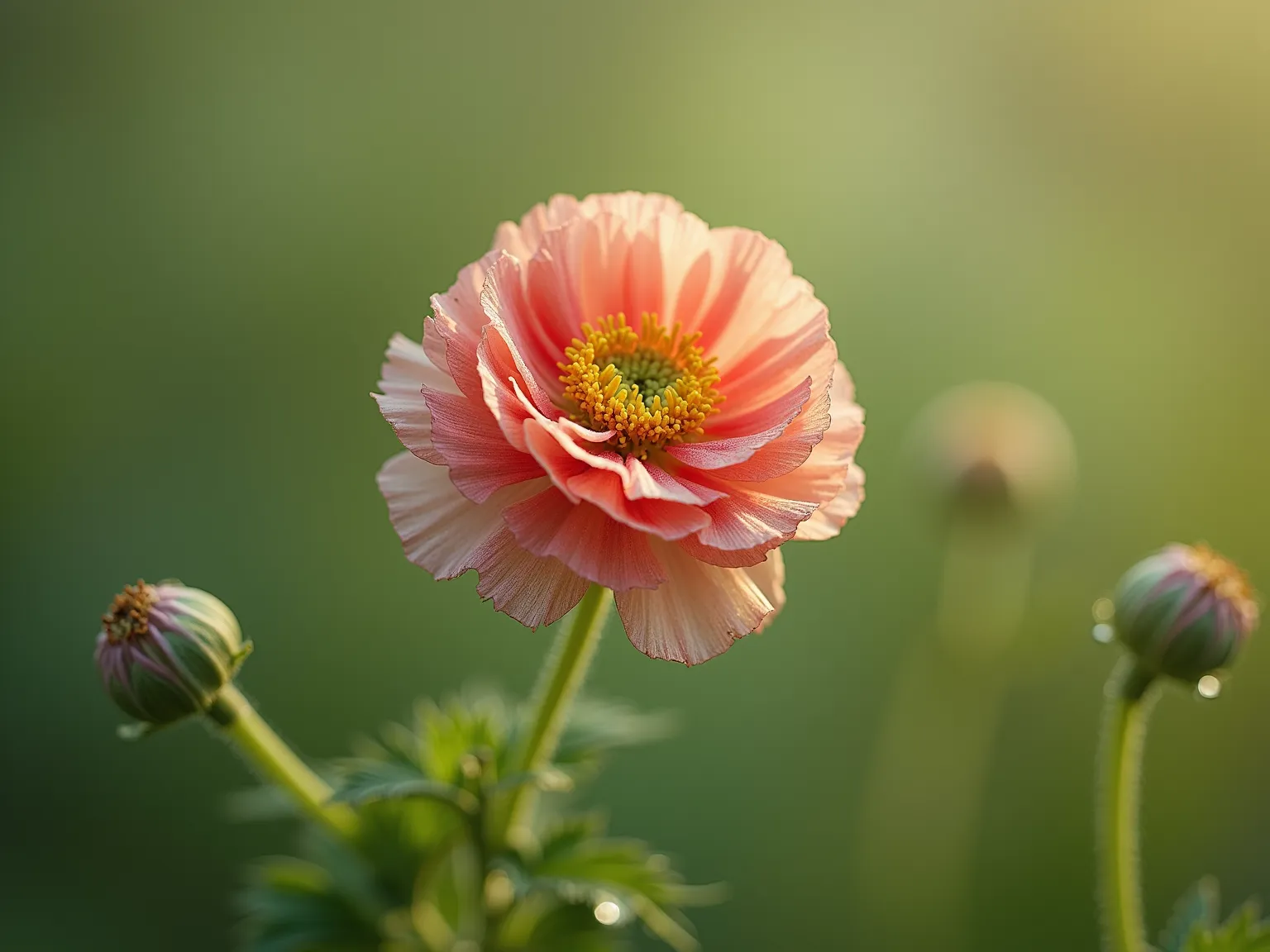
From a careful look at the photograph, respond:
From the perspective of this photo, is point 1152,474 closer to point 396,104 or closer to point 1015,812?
point 1015,812

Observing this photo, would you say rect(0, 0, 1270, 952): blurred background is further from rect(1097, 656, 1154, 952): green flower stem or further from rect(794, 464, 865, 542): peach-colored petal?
rect(794, 464, 865, 542): peach-colored petal

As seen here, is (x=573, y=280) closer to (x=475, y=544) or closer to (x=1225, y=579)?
(x=475, y=544)

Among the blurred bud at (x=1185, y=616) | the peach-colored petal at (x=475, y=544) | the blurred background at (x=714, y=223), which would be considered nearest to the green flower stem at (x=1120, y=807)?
the blurred bud at (x=1185, y=616)

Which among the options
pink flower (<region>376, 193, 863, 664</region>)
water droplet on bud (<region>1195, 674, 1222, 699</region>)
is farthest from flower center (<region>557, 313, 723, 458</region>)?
water droplet on bud (<region>1195, 674, 1222, 699</region>)

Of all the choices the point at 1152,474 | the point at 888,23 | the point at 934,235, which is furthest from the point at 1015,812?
the point at 888,23

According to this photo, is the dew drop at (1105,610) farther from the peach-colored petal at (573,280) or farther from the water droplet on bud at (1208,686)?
the peach-colored petal at (573,280)

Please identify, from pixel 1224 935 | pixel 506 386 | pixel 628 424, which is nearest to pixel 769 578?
pixel 628 424

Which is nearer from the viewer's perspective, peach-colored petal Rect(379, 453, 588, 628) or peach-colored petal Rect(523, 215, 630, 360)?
peach-colored petal Rect(379, 453, 588, 628)
